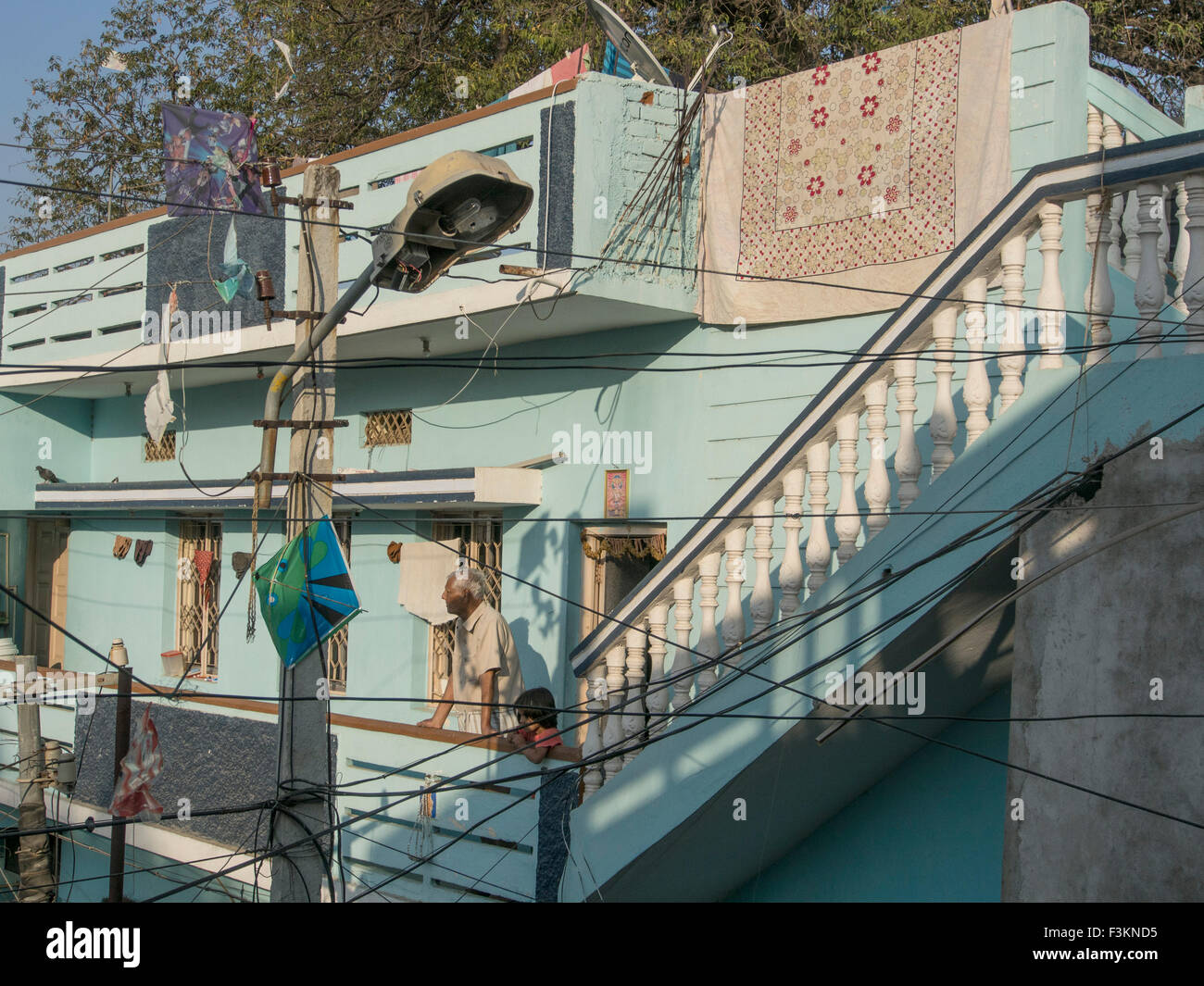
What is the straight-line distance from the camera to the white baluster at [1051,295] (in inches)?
199

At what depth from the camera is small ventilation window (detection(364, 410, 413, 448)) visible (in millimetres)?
11070

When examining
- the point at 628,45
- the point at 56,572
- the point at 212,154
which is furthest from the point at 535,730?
the point at 56,572

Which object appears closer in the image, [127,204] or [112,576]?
[112,576]

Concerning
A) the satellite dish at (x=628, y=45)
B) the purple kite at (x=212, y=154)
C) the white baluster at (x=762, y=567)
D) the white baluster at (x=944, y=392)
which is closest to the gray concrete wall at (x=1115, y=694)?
the white baluster at (x=944, y=392)

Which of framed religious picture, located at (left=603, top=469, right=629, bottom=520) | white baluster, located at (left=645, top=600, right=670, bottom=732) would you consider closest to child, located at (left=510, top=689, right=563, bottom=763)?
white baluster, located at (left=645, top=600, right=670, bottom=732)

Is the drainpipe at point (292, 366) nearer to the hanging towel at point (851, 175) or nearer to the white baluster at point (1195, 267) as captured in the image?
the hanging towel at point (851, 175)

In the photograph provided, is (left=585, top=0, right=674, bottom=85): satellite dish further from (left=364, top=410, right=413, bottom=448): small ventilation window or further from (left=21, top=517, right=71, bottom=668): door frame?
(left=21, top=517, right=71, bottom=668): door frame

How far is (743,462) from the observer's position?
8.49m

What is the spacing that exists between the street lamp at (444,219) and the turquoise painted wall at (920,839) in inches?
147

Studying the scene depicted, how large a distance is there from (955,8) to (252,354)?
Answer: 27.1ft

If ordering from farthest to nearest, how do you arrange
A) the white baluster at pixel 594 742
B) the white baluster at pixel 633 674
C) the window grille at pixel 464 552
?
1. the window grille at pixel 464 552
2. the white baluster at pixel 594 742
3. the white baluster at pixel 633 674

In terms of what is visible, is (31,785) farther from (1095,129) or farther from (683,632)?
(1095,129)
